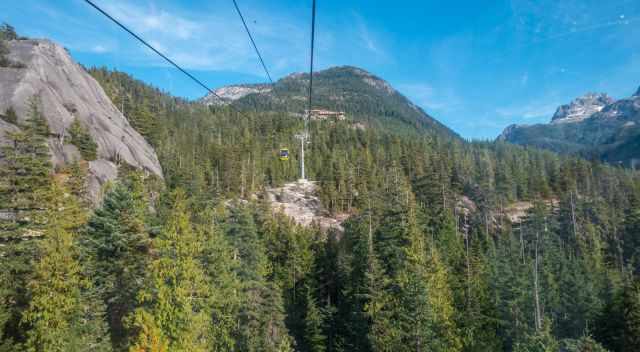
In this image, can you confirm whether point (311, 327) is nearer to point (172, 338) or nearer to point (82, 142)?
point (172, 338)

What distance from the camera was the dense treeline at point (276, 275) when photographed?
18703 millimetres

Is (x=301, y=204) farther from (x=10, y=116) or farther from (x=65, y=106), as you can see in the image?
(x=10, y=116)

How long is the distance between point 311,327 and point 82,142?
38191 millimetres

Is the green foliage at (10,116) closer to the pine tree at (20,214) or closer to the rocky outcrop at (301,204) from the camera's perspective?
the pine tree at (20,214)

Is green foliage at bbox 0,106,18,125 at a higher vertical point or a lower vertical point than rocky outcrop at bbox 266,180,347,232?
higher

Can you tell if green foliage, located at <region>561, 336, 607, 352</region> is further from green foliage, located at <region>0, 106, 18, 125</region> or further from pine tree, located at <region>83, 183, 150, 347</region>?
green foliage, located at <region>0, 106, 18, 125</region>

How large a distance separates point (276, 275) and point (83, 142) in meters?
31.4

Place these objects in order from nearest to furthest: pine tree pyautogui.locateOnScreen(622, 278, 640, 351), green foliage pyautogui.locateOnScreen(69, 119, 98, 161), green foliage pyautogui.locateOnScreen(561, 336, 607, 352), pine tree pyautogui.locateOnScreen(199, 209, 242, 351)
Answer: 1. green foliage pyautogui.locateOnScreen(561, 336, 607, 352)
2. pine tree pyautogui.locateOnScreen(199, 209, 242, 351)
3. pine tree pyautogui.locateOnScreen(622, 278, 640, 351)
4. green foliage pyautogui.locateOnScreen(69, 119, 98, 161)

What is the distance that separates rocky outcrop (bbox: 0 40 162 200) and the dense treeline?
662 cm

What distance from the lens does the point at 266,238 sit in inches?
1831

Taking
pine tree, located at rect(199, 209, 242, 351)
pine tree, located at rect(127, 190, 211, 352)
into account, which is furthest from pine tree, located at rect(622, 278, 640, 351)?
pine tree, located at rect(127, 190, 211, 352)

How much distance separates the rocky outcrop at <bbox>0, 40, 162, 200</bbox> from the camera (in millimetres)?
43406

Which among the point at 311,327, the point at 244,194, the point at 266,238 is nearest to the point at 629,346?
the point at 311,327

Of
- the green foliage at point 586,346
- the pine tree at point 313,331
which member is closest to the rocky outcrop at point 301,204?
the pine tree at point 313,331
